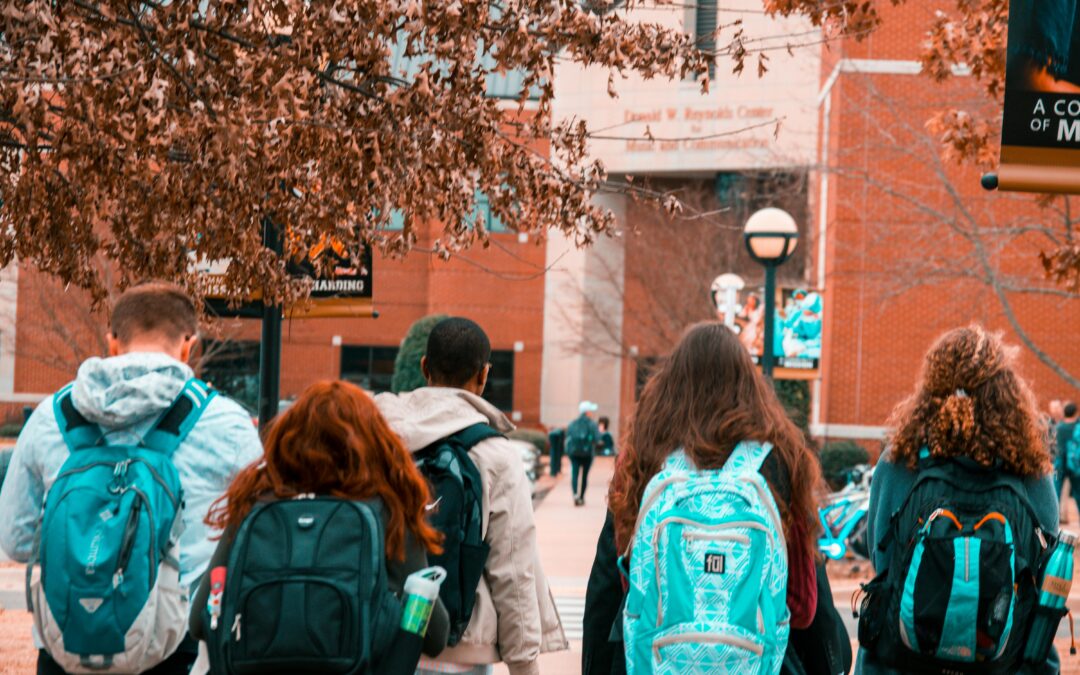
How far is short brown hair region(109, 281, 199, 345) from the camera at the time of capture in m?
4.66

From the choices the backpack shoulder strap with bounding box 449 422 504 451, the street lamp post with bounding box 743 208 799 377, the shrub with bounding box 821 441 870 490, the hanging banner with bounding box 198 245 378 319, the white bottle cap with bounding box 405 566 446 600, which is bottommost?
the shrub with bounding box 821 441 870 490

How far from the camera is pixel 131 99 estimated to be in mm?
6438

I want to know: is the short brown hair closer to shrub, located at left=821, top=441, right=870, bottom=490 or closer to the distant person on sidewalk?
the distant person on sidewalk

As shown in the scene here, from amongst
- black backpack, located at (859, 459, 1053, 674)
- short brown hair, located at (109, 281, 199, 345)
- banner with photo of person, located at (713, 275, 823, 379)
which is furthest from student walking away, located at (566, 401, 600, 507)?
short brown hair, located at (109, 281, 199, 345)

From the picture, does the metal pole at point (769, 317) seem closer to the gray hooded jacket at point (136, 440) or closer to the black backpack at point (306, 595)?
the gray hooded jacket at point (136, 440)

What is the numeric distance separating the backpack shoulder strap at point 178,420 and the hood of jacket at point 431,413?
21.4 inches

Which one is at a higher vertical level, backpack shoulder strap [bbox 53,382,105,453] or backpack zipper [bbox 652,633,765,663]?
backpack shoulder strap [bbox 53,382,105,453]

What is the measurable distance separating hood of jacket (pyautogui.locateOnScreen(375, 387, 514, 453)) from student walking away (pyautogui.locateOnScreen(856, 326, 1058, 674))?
1.39 metres

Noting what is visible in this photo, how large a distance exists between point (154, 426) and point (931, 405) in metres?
2.51

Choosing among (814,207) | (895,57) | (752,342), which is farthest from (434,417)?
(814,207)

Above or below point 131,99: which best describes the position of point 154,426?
below

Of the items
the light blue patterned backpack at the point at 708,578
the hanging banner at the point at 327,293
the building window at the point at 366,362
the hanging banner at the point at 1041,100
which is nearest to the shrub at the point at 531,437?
the building window at the point at 366,362

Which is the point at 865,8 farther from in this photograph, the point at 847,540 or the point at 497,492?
the point at 847,540

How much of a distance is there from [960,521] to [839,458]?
22915mm
